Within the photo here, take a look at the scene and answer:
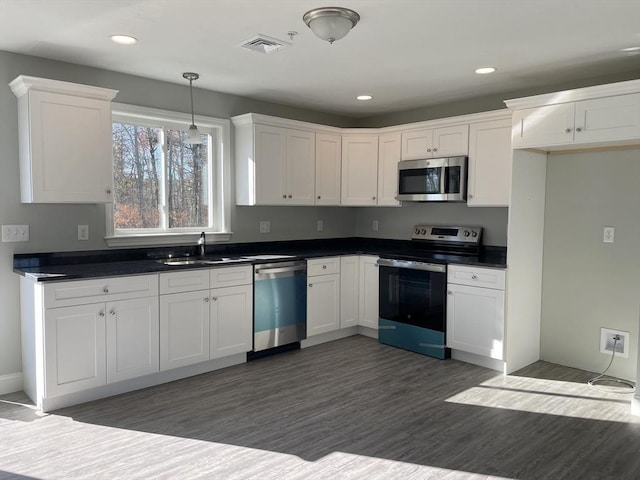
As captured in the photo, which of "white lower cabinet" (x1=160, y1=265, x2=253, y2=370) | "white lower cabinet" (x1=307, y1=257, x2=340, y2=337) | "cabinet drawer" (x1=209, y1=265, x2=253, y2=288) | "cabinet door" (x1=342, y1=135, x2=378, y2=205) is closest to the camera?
"white lower cabinet" (x1=160, y1=265, x2=253, y2=370)

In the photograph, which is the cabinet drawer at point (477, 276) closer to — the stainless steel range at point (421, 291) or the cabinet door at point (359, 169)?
the stainless steel range at point (421, 291)

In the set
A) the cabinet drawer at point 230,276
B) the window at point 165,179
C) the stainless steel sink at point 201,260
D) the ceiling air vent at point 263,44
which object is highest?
the ceiling air vent at point 263,44

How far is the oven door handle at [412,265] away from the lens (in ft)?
13.5

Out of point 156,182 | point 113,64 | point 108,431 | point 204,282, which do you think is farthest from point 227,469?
point 113,64

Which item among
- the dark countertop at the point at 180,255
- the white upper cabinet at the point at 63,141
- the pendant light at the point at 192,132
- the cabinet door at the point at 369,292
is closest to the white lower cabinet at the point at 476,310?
the dark countertop at the point at 180,255

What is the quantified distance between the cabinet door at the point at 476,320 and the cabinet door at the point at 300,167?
1.71m

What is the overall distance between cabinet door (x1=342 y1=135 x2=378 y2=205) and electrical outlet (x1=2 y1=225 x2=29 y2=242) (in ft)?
9.76

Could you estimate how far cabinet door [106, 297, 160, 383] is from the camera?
3234 mm

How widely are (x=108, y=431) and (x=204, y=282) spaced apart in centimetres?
126

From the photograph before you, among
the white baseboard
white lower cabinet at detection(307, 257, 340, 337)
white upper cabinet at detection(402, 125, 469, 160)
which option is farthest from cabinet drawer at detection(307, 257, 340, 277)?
the white baseboard

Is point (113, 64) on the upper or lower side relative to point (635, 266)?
upper

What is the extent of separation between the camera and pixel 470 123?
13.6 feet

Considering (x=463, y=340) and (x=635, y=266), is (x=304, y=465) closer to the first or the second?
(x=463, y=340)

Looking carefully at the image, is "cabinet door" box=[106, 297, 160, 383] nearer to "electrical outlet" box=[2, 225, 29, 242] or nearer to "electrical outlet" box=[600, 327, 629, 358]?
"electrical outlet" box=[2, 225, 29, 242]
